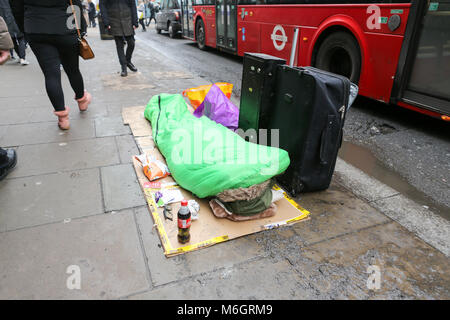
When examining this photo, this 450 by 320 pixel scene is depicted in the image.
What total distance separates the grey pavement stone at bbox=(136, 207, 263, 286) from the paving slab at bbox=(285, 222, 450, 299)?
0.99 ft

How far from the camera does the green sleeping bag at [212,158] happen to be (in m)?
2.26

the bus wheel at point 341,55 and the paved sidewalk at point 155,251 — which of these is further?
the bus wheel at point 341,55

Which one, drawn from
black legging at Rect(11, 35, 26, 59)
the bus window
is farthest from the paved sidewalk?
black legging at Rect(11, 35, 26, 59)

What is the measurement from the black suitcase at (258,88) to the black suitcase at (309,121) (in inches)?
3.4

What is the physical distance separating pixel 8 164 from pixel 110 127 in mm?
1358

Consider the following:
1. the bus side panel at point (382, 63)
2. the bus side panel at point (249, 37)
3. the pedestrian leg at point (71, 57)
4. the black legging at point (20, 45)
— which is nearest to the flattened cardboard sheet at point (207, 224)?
the pedestrian leg at point (71, 57)

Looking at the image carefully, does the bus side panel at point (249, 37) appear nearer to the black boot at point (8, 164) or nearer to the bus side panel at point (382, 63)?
the bus side panel at point (382, 63)

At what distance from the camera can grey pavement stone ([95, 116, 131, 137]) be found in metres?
3.93

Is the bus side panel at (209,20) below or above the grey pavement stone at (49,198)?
above

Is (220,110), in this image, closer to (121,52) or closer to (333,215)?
(333,215)

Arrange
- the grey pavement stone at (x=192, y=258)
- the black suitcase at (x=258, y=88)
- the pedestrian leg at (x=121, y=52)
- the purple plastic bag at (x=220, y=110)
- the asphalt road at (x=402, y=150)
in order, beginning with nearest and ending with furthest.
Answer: the grey pavement stone at (x=192, y=258)
the black suitcase at (x=258, y=88)
the asphalt road at (x=402, y=150)
the purple plastic bag at (x=220, y=110)
the pedestrian leg at (x=121, y=52)

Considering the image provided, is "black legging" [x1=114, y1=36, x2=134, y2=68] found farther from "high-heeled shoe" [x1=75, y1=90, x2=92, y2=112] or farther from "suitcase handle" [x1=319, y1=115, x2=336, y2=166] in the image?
"suitcase handle" [x1=319, y1=115, x2=336, y2=166]

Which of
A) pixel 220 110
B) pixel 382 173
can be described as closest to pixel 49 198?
pixel 220 110
